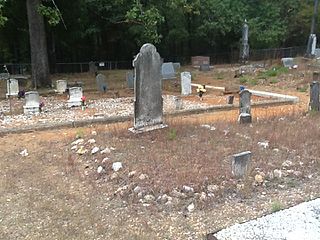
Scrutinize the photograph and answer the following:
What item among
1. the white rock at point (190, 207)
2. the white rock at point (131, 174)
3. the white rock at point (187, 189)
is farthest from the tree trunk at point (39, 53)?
the white rock at point (190, 207)

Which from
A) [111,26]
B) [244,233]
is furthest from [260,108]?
[111,26]

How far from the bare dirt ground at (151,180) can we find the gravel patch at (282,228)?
4.21ft

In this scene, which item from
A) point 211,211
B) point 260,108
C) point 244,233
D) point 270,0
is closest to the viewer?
point 244,233

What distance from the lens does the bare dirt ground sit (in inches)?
209

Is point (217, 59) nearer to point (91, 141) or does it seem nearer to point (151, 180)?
point (91, 141)

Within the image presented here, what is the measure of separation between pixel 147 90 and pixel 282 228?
5954mm

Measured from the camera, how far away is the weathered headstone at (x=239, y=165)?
638 cm

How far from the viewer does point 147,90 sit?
923 centimetres

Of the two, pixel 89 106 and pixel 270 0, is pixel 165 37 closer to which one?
pixel 270 0

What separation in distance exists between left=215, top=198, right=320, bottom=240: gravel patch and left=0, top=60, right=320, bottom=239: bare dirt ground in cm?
128

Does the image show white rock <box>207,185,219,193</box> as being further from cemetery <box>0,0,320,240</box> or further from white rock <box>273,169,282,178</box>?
white rock <box>273,169,282,178</box>

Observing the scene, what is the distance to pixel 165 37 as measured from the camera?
32125 millimetres

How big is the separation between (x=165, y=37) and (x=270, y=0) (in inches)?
407

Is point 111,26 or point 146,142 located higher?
point 111,26
